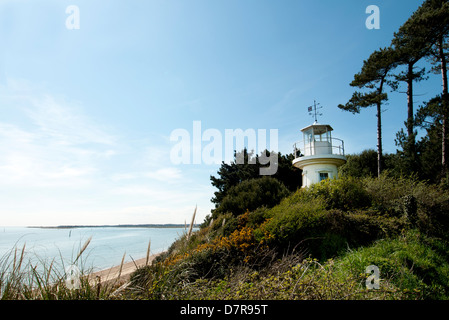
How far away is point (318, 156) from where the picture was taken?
12.9 meters

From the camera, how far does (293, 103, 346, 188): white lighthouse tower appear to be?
42.3ft

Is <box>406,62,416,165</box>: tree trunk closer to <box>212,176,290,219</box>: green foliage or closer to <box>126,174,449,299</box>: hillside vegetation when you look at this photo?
<box>126,174,449,299</box>: hillside vegetation

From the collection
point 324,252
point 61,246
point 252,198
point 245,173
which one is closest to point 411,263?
point 324,252

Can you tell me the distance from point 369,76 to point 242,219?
11.9 meters

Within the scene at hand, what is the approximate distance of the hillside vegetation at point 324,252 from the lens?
322cm

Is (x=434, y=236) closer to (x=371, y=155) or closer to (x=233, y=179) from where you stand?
(x=371, y=155)

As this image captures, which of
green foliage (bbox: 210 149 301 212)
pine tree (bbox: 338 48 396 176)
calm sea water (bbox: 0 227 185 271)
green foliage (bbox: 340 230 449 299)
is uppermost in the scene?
pine tree (bbox: 338 48 396 176)

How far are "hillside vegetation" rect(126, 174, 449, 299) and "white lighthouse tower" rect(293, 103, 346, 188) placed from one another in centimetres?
423

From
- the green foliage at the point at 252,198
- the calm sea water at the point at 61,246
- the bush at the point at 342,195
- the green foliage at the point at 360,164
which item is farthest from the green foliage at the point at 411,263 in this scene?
the green foliage at the point at 360,164

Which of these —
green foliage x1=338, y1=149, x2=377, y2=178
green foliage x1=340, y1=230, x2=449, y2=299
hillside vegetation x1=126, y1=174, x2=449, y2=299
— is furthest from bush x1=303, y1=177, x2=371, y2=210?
green foliage x1=338, y1=149, x2=377, y2=178
